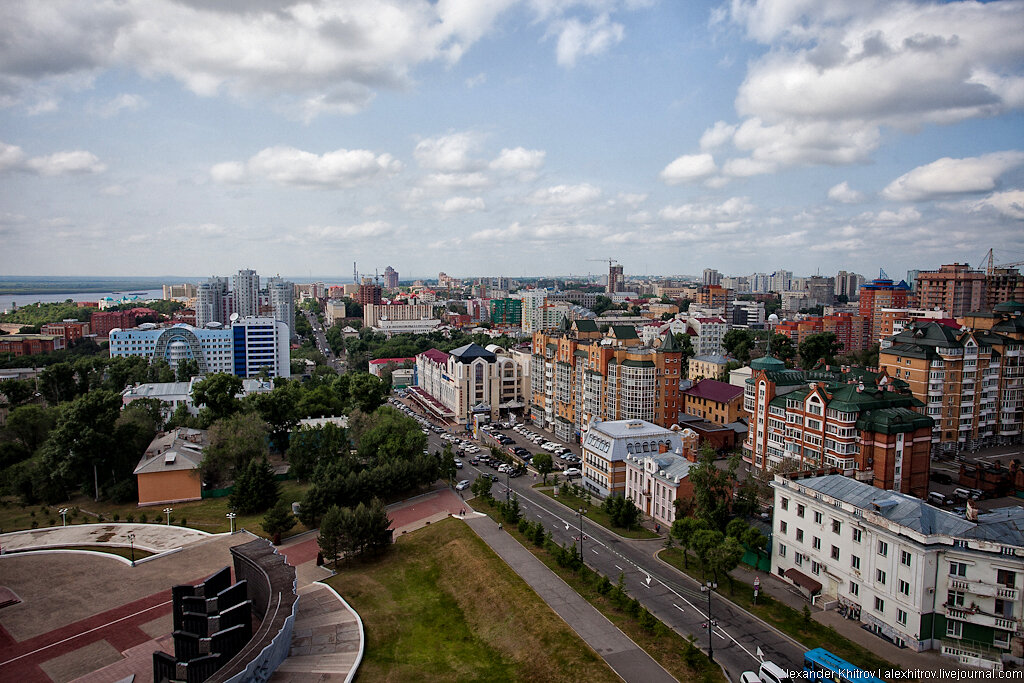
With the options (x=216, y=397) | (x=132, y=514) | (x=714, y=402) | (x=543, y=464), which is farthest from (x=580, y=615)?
(x=216, y=397)

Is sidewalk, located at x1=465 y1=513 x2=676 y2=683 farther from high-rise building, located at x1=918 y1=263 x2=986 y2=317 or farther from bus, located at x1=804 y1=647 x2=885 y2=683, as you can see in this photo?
high-rise building, located at x1=918 y1=263 x2=986 y2=317

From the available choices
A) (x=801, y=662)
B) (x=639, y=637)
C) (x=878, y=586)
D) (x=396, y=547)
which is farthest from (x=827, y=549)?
(x=396, y=547)

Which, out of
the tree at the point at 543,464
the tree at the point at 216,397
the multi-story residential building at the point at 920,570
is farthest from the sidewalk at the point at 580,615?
the tree at the point at 216,397

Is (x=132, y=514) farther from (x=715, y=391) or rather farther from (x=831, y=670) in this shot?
(x=715, y=391)

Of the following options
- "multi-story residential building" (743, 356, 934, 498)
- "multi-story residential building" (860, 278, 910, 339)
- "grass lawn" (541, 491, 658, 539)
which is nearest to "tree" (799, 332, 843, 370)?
"multi-story residential building" (860, 278, 910, 339)

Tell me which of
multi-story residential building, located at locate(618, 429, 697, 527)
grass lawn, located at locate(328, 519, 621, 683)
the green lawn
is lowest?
grass lawn, located at locate(328, 519, 621, 683)

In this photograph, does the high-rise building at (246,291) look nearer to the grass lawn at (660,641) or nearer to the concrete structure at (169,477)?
the concrete structure at (169,477)

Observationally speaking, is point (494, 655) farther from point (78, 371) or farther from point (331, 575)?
point (78, 371)
